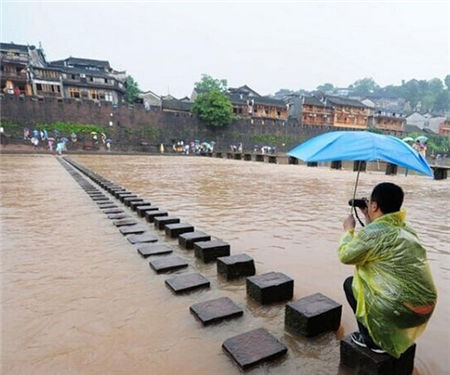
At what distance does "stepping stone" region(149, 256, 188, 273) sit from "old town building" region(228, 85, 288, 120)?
46.6 meters

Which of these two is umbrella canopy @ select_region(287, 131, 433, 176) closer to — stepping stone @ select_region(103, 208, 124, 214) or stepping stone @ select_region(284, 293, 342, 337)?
stepping stone @ select_region(284, 293, 342, 337)

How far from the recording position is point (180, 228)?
4535 millimetres

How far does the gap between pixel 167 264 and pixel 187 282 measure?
0.52 m

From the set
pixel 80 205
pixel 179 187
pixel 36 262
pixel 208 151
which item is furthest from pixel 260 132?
pixel 36 262

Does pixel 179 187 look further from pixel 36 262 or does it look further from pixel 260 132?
pixel 260 132

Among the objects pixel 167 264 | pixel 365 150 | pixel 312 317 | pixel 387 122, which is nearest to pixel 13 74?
pixel 167 264

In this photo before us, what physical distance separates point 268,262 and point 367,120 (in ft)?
198

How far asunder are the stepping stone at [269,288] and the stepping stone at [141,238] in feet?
6.56

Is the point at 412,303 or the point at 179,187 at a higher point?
the point at 412,303

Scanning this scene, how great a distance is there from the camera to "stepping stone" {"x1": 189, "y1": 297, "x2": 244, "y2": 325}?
7.71ft

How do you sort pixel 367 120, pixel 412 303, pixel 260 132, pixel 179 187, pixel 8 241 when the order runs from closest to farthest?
pixel 412 303 < pixel 8 241 < pixel 179 187 < pixel 260 132 < pixel 367 120

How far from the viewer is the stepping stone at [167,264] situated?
10.9ft

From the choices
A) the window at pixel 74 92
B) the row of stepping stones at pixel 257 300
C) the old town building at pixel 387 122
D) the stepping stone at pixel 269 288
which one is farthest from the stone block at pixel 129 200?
the old town building at pixel 387 122

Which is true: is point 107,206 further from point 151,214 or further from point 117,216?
point 151,214
